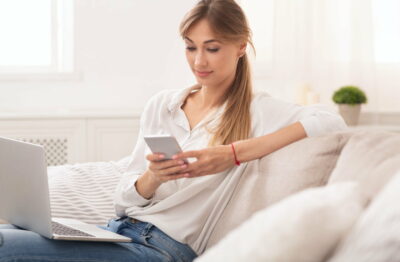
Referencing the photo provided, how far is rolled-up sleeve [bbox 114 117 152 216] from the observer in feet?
7.04

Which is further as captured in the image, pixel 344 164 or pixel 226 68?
pixel 226 68

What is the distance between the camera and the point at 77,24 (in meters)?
4.54

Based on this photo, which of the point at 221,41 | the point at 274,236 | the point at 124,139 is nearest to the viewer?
the point at 274,236

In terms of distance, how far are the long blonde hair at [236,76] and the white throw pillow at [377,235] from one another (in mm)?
992

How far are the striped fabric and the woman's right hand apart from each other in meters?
0.78

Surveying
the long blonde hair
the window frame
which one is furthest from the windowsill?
the long blonde hair

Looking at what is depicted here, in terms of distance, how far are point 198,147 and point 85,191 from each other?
2.79ft

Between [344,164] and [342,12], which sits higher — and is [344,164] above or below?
below

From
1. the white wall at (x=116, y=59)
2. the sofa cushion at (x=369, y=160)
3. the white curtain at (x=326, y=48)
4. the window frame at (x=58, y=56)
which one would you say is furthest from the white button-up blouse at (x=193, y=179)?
the window frame at (x=58, y=56)

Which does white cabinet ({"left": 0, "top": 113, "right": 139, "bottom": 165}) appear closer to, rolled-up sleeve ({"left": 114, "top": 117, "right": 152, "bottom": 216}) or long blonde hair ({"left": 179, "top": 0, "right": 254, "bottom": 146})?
→ rolled-up sleeve ({"left": 114, "top": 117, "right": 152, "bottom": 216})

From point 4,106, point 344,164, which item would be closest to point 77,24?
point 4,106

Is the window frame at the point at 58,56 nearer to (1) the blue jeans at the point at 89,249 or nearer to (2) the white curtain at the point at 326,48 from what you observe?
(2) the white curtain at the point at 326,48

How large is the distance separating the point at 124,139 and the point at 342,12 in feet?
5.06

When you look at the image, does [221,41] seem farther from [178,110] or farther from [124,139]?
[124,139]
